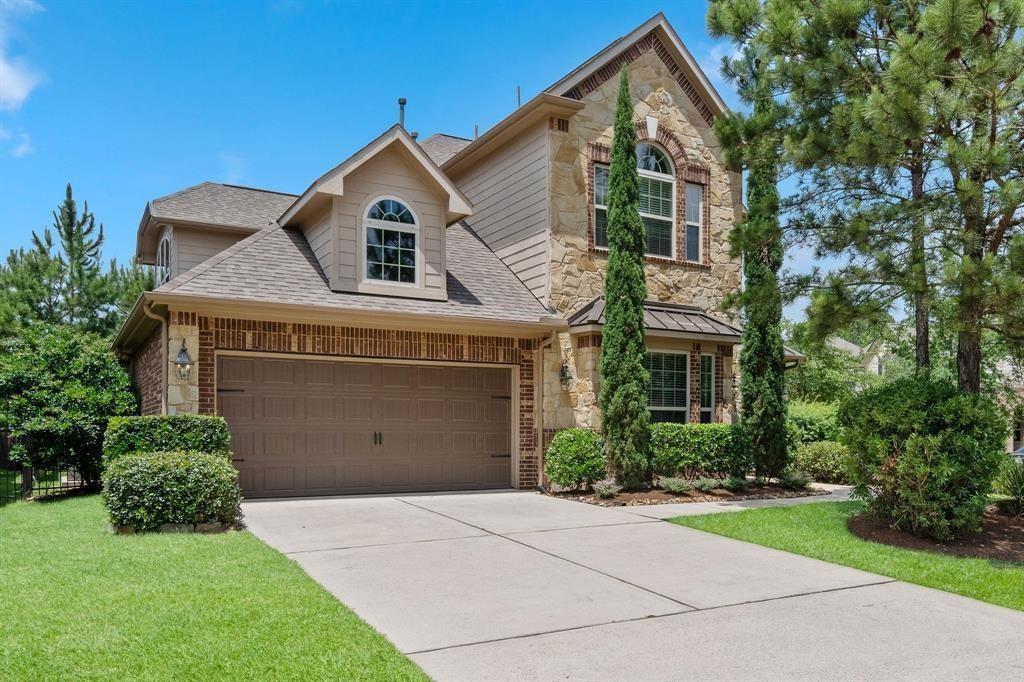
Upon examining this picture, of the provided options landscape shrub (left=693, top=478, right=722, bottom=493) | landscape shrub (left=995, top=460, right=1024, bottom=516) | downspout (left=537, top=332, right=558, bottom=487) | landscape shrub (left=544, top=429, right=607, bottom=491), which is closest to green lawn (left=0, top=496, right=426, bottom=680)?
landscape shrub (left=544, top=429, right=607, bottom=491)

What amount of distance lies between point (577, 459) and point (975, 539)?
5455 millimetres

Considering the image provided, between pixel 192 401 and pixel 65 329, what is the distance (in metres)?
5.11

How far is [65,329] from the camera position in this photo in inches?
551

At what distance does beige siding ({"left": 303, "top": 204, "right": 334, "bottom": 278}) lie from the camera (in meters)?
12.1

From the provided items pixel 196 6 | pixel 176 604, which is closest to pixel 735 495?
pixel 176 604

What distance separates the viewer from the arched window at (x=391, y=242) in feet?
40.6

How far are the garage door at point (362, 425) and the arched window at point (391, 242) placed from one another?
5.05 ft

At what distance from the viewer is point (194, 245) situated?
15023 millimetres

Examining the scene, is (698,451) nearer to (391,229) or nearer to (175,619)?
(391,229)

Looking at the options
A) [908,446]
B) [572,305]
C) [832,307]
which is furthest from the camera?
[572,305]

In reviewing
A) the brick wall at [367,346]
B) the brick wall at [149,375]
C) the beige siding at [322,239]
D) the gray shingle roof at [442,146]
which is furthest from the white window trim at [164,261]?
the gray shingle roof at [442,146]

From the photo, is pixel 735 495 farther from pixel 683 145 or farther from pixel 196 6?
pixel 196 6

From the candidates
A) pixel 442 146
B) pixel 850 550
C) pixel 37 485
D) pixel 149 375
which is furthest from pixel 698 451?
pixel 37 485

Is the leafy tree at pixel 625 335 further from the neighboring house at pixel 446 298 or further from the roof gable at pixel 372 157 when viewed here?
the roof gable at pixel 372 157
